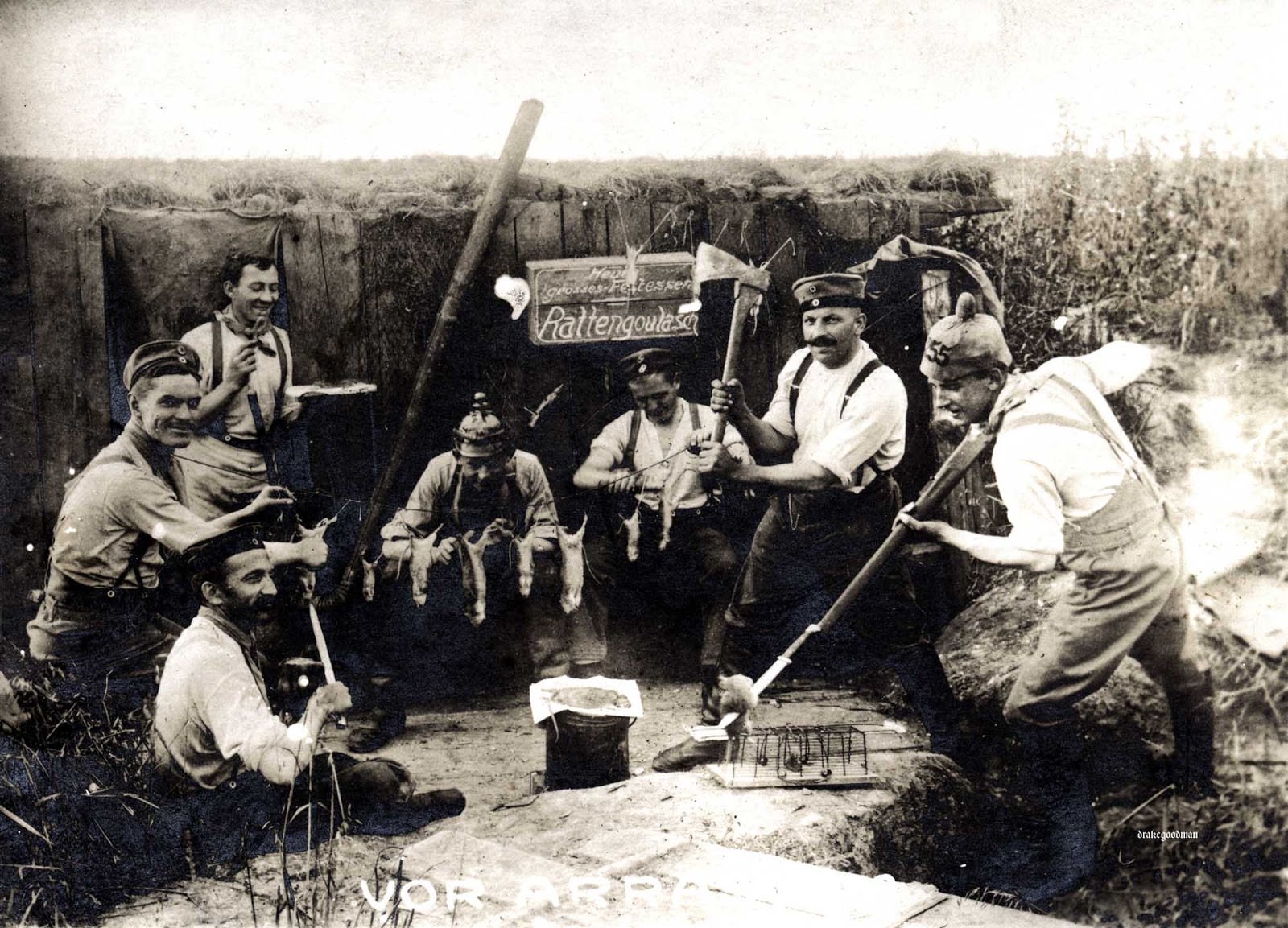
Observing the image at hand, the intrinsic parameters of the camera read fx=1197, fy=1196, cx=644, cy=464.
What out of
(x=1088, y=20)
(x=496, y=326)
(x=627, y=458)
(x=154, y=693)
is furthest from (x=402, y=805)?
(x=1088, y=20)

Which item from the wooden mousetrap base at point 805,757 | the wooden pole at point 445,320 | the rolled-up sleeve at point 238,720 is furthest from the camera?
the wooden mousetrap base at point 805,757

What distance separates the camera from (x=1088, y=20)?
5.92 metres

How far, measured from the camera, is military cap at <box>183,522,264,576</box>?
5633 mm

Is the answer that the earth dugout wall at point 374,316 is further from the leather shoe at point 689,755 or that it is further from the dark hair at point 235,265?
the leather shoe at point 689,755

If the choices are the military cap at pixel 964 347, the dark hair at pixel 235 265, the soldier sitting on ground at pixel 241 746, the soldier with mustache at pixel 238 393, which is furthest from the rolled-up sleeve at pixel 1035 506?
the dark hair at pixel 235 265

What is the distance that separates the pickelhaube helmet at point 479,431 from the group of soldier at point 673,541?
0.01m

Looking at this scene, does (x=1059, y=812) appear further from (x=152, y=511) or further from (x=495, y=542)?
(x=152, y=511)

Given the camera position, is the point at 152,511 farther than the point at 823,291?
No

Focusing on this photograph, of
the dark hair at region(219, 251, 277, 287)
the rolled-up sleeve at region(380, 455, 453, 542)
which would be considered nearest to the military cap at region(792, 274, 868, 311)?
the rolled-up sleeve at region(380, 455, 453, 542)

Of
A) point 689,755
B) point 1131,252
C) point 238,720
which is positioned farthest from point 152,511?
point 1131,252

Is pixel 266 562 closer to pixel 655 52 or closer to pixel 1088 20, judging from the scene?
pixel 655 52

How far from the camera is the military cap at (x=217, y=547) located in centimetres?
563

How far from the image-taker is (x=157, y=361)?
560 cm

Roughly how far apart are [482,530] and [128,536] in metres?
1.65
